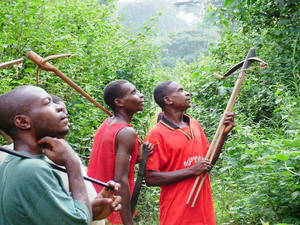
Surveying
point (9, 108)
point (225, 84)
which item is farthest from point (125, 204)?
point (225, 84)

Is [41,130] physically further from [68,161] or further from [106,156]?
[106,156]

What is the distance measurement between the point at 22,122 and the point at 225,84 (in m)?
4.29

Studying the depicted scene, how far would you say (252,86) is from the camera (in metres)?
5.82

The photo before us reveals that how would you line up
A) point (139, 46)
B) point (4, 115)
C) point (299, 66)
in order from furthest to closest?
point (139, 46)
point (299, 66)
point (4, 115)

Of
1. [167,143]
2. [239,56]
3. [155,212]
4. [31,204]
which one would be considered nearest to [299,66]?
[239,56]

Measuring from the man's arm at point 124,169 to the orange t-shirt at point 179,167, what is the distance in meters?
0.25

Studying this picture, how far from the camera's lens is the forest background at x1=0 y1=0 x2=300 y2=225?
11.6ft

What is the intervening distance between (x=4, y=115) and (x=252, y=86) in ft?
14.9

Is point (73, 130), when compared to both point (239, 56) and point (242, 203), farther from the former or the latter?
point (239, 56)

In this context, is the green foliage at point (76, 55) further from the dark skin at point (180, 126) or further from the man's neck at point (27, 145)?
the man's neck at point (27, 145)

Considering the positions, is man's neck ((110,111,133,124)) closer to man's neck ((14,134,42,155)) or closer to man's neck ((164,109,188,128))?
man's neck ((164,109,188,128))

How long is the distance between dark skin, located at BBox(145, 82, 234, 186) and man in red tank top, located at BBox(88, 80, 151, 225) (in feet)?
0.60

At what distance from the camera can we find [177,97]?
10.7 feet

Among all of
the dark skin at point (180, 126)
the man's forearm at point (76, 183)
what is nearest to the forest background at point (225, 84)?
the dark skin at point (180, 126)
